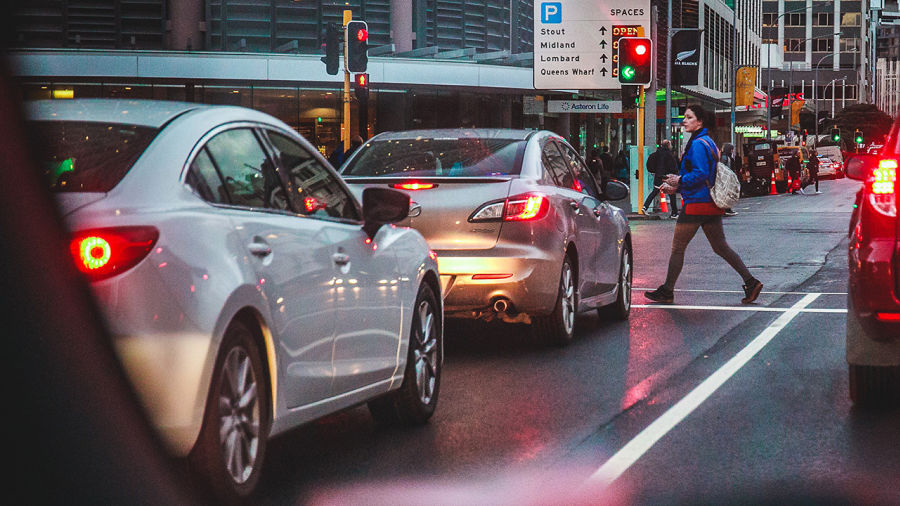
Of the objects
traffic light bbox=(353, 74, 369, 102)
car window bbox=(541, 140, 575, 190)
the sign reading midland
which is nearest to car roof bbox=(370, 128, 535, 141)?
car window bbox=(541, 140, 575, 190)

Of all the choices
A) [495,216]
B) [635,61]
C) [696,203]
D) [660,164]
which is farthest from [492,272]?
[660,164]

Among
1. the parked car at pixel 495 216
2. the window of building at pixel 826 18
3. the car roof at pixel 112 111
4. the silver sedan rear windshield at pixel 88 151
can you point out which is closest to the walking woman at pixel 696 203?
the parked car at pixel 495 216

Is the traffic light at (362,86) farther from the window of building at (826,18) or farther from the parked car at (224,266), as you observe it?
the window of building at (826,18)

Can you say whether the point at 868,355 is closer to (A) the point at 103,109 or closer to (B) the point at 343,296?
(B) the point at 343,296

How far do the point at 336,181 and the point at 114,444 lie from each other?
2.40 meters

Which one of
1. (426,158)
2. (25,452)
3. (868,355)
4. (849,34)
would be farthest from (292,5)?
(849,34)

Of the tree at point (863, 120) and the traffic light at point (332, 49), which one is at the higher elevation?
the tree at point (863, 120)

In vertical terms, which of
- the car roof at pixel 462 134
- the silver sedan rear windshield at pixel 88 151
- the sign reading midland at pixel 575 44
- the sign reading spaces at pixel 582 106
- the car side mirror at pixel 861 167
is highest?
the sign reading midland at pixel 575 44

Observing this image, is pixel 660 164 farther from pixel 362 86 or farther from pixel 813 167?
pixel 813 167

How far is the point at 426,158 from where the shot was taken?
32.1 feet

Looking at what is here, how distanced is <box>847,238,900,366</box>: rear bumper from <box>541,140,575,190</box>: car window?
333 centimetres

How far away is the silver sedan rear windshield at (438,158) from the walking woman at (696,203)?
3.24 metres

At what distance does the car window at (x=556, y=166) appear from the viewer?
10031mm

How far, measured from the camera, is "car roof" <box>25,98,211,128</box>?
4953 mm
